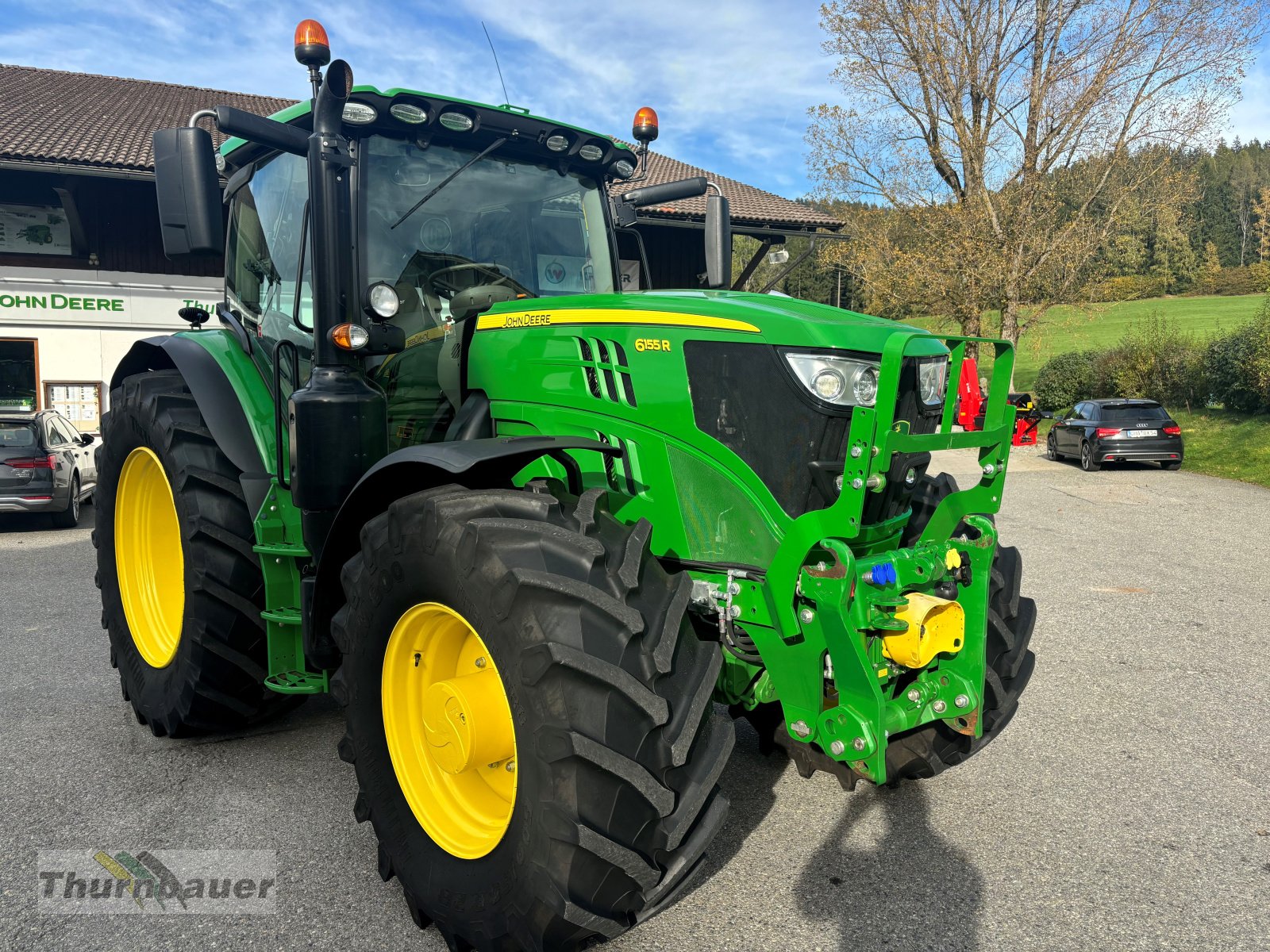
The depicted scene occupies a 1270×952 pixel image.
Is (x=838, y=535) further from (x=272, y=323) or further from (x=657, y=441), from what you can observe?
(x=272, y=323)

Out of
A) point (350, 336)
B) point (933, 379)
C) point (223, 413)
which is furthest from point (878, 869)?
point (223, 413)

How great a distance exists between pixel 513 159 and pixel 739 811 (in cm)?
257

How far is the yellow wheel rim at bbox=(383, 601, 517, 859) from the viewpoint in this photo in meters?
2.49

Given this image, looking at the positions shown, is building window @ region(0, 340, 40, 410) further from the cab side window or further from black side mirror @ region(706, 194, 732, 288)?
black side mirror @ region(706, 194, 732, 288)

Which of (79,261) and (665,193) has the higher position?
(79,261)

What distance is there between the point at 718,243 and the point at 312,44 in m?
1.90

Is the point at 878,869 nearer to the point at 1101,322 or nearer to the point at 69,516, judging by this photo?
the point at 69,516

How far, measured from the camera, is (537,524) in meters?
2.25

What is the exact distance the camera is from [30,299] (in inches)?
620

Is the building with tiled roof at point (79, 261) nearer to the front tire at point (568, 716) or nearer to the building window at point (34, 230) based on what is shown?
the building window at point (34, 230)

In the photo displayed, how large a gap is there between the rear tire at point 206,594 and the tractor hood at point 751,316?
1358 mm

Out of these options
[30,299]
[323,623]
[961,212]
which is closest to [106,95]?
[30,299]

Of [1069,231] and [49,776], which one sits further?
[1069,231]

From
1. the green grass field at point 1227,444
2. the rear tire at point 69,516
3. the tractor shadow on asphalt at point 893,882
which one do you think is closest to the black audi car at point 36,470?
the rear tire at point 69,516
